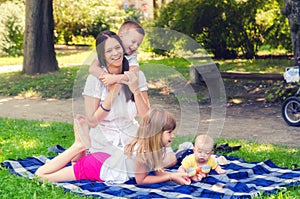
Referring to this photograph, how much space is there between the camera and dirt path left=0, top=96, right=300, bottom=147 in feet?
21.6

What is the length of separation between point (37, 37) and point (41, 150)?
28.3ft

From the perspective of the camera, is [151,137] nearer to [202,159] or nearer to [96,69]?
[202,159]

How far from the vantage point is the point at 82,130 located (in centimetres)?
505

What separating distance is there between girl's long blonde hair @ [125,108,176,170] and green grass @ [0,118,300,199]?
1.74ft

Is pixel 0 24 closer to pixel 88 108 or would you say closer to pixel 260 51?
pixel 260 51

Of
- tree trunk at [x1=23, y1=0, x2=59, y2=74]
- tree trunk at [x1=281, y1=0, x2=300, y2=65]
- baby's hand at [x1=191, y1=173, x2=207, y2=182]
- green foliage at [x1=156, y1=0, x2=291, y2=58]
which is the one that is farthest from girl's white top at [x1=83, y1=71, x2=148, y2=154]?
green foliage at [x1=156, y1=0, x2=291, y2=58]

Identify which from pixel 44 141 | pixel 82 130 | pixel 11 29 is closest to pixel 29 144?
pixel 44 141

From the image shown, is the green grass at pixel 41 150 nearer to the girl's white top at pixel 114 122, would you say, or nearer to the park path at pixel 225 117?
the park path at pixel 225 117

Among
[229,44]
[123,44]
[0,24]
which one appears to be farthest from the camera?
[0,24]

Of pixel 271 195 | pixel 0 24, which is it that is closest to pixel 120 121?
pixel 271 195

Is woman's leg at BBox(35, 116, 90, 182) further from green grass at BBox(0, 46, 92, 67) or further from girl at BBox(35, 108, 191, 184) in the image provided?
green grass at BBox(0, 46, 92, 67)

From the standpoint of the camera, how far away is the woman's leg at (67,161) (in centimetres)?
505

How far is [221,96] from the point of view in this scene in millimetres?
5344

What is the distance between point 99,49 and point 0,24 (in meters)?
16.2
